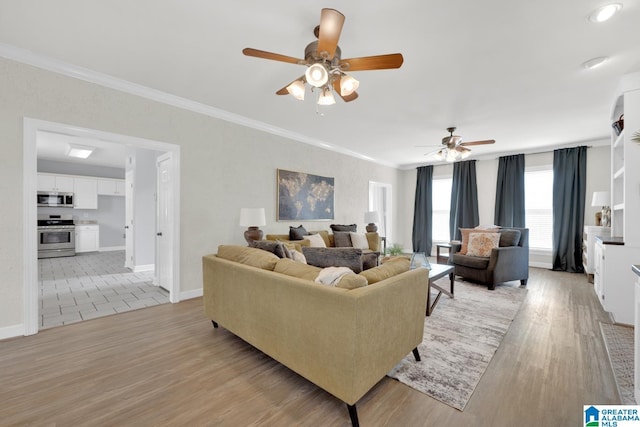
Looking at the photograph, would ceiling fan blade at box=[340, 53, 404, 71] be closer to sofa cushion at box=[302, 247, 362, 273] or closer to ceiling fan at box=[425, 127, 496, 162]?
sofa cushion at box=[302, 247, 362, 273]

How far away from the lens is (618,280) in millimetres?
2945

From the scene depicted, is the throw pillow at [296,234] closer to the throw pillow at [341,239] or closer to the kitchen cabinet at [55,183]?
the throw pillow at [341,239]

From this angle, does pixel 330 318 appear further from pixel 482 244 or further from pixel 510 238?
pixel 510 238

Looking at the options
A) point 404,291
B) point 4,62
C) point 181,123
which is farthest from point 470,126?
point 4,62

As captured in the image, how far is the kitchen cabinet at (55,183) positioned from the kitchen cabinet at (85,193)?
4.9 inches

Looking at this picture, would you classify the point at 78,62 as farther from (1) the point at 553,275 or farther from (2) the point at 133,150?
(1) the point at 553,275

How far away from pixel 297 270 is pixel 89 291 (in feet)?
12.8

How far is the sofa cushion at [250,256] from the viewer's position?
214cm

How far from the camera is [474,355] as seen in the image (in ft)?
7.37

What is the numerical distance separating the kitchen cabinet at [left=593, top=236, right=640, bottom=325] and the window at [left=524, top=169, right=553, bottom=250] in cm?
335

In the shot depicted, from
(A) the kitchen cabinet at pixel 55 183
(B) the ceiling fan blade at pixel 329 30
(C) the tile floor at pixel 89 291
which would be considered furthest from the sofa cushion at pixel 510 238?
(A) the kitchen cabinet at pixel 55 183

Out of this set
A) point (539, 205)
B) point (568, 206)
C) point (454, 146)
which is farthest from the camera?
point (539, 205)

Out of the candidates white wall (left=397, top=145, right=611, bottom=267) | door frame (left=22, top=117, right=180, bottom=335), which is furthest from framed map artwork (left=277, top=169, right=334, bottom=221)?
white wall (left=397, top=145, right=611, bottom=267)

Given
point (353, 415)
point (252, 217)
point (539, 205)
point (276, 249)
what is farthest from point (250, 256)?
point (539, 205)
